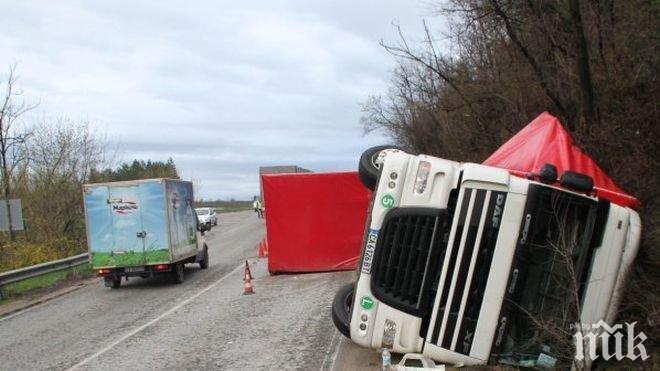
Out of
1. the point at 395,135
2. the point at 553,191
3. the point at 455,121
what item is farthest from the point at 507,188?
the point at 395,135

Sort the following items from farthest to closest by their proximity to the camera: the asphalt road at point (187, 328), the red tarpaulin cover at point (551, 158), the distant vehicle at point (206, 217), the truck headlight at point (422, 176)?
the distant vehicle at point (206, 217) < the asphalt road at point (187, 328) < the red tarpaulin cover at point (551, 158) < the truck headlight at point (422, 176)

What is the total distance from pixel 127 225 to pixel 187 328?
265 inches

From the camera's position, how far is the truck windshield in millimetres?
5980

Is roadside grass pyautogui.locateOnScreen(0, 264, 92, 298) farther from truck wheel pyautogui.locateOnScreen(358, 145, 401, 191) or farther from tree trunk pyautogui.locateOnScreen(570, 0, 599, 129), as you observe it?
tree trunk pyautogui.locateOnScreen(570, 0, 599, 129)

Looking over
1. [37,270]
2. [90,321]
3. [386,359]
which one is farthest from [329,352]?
[37,270]

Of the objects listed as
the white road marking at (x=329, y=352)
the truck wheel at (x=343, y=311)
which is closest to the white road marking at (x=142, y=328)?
the white road marking at (x=329, y=352)

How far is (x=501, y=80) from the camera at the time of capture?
17.2 meters

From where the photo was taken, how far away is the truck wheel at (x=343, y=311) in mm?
6926

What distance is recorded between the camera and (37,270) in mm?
17281

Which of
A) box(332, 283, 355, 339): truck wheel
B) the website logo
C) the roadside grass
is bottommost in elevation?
the roadside grass

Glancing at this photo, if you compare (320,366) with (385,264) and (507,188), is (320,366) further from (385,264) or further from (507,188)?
(507,188)

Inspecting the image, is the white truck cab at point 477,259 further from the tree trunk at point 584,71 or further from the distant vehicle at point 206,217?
the distant vehicle at point 206,217

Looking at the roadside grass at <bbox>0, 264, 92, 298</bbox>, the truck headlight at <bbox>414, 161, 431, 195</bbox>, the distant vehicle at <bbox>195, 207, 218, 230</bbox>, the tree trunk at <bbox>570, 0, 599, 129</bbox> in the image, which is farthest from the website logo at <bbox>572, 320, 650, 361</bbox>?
the distant vehicle at <bbox>195, 207, 218, 230</bbox>

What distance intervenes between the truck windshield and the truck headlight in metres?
0.98
